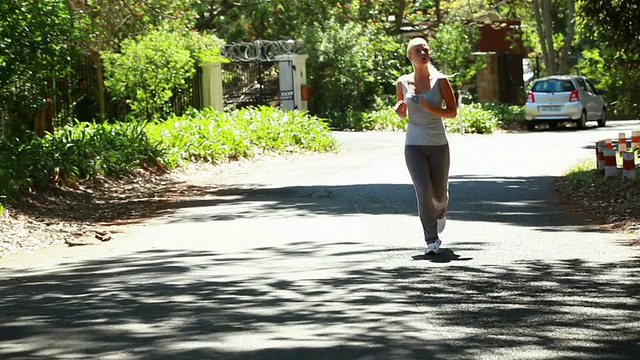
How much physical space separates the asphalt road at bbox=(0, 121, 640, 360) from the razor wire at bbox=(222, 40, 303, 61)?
64.8ft

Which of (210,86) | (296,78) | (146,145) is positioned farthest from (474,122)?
(146,145)

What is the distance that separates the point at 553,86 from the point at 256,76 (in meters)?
8.66

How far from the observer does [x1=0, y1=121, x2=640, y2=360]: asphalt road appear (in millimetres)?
7207

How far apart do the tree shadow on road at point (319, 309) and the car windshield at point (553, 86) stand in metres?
25.6

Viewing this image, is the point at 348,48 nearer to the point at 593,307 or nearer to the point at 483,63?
the point at 483,63

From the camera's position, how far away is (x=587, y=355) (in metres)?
6.74

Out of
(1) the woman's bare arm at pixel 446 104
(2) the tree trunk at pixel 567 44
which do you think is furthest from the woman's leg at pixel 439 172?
(2) the tree trunk at pixel 567 44

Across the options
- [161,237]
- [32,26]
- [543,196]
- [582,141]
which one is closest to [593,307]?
[161,237]

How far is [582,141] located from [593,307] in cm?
2140

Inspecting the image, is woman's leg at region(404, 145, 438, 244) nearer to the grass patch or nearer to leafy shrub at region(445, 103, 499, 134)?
the grass patch

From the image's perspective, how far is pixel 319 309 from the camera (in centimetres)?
835

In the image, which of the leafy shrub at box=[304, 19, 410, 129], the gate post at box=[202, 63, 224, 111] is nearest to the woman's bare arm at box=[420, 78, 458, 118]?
the gate post at box=[202, 63, 224, 111]

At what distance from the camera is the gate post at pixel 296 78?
3659 centimetres

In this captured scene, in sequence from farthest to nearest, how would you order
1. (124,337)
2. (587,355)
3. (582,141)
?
(582,141)
(124,337)
(587,355)
